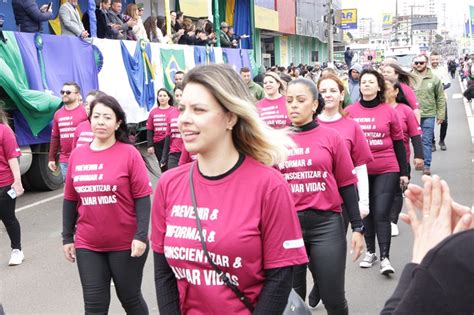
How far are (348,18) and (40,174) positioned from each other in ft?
192

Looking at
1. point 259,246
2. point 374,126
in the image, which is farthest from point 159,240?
point 374,126

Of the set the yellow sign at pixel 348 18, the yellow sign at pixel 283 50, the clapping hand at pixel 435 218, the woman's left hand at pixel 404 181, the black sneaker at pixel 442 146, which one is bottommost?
the black sneaker at pixel 442 146

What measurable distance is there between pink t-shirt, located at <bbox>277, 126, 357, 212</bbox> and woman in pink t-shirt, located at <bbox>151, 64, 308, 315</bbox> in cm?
161

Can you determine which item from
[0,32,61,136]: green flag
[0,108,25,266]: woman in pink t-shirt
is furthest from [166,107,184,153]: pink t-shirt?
[0,108,25,266]: woman in pink t-shirt

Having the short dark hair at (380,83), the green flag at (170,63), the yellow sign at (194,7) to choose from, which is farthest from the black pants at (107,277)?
the yellow sign at (194,7)

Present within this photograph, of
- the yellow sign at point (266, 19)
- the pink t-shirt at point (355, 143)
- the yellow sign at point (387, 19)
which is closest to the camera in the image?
the pink t-shirt at point (355, 143)

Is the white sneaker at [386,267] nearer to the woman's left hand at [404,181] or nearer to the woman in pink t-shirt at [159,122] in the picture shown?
the woman's left hand at [404,181]

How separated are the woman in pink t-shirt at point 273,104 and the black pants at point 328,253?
4.05m

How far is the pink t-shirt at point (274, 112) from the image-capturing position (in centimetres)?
825

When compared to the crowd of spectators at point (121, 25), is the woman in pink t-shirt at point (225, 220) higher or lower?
lower

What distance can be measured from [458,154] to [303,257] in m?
11.7

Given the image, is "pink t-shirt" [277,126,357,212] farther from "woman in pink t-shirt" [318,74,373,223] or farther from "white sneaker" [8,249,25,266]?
"white sneaker" [8,249,25,266]

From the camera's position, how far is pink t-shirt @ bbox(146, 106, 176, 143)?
389 inches

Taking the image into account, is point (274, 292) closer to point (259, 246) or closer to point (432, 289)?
point (259, 246)
